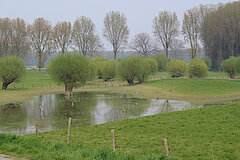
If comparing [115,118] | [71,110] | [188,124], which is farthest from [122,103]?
[188,124]

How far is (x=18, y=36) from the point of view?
277 ft

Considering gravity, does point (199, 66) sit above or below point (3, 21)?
below

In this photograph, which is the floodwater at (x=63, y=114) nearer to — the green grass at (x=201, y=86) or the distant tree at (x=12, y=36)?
the green grass at (x=201, y=86)

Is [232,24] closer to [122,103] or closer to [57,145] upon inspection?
[122,103]

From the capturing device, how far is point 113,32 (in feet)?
309

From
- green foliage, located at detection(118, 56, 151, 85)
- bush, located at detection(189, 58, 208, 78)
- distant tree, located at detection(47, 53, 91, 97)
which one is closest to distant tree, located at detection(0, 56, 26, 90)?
distant tree, located at detection(47, 53, 91, 97)

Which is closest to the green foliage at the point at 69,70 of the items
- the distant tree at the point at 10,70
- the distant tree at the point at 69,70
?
the distant tree at the point at 69,70

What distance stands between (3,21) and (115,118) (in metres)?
69.4

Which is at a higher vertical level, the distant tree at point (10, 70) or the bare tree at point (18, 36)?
the bare tree at point (18, 36)

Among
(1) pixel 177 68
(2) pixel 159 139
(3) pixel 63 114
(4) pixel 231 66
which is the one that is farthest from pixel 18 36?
(2) pixel 159 139

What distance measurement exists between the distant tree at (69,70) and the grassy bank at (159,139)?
23.5 metres

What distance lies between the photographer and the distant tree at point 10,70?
170 ft

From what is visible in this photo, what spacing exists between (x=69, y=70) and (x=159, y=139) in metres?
30.8

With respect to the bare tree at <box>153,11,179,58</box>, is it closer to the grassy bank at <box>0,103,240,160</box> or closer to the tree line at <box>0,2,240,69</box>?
the tree line at <box>0,2,240,69</box>
